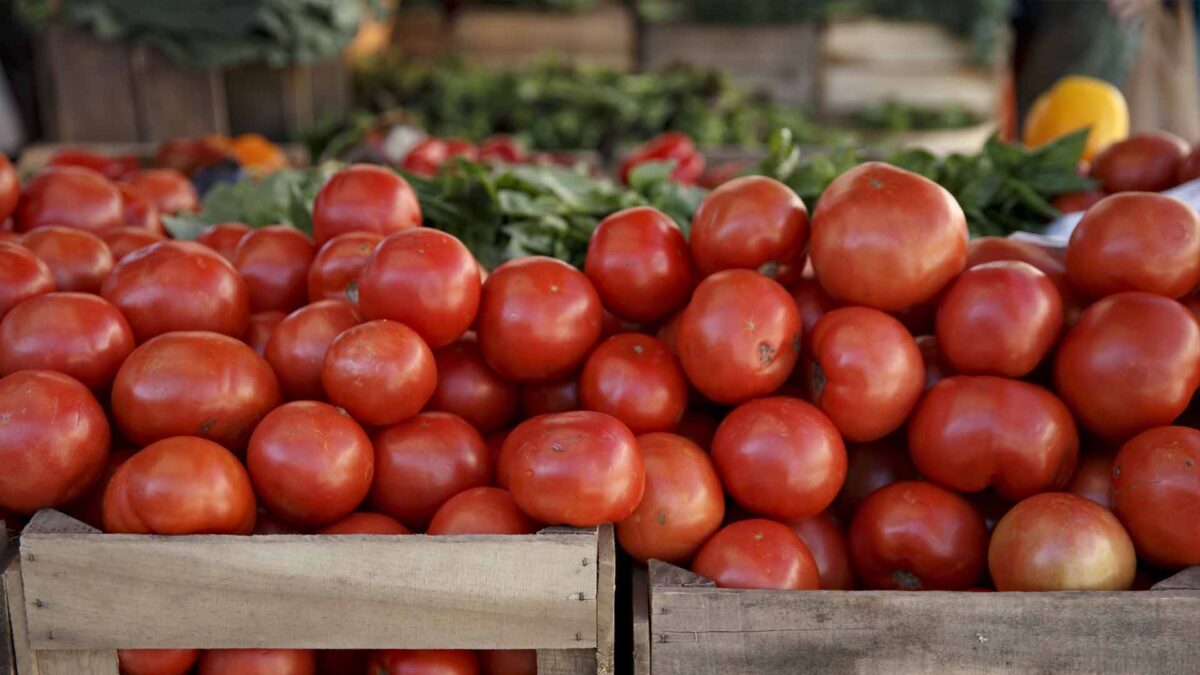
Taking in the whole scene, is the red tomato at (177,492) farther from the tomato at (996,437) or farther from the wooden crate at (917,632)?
the tomato at (996,437)

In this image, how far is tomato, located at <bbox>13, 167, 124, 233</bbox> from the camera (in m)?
2.15

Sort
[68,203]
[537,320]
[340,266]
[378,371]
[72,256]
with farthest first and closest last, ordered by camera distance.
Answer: [68,203], [72,256], [340,266], [537,320], [378,371]

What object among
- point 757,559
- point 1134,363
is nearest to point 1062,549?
point 1134,363

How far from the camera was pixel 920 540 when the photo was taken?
153 cm

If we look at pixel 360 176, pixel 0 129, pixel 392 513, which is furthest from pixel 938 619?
pixel 0 129

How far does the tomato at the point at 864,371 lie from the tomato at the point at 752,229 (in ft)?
0.48

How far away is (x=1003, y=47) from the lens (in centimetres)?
691

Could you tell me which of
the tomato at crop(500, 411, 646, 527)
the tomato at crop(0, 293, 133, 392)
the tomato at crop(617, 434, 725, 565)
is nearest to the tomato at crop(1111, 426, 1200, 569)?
the tomato at crop(617, 434, 725, 565)

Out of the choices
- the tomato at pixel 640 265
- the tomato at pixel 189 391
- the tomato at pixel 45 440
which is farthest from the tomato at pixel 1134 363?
the tomato at pixel 45 440

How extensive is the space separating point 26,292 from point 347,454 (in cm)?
66

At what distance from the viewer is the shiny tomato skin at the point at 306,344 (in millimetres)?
1641

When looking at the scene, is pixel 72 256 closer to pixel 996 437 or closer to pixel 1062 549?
pixel 996 437

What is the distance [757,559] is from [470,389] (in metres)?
0.54

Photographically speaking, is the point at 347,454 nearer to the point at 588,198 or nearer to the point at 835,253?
the point at 835,253
